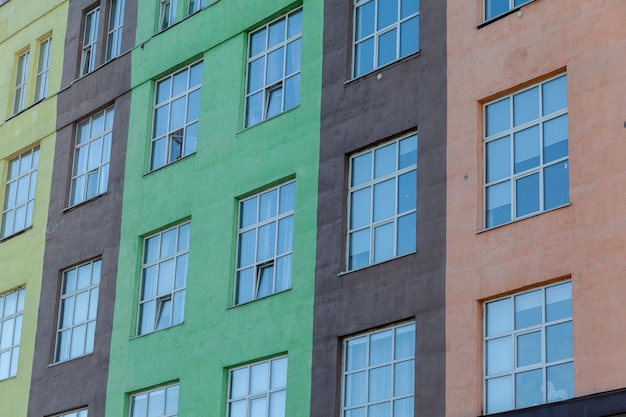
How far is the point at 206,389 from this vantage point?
31938mm

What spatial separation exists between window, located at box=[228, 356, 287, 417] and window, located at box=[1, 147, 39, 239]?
1053 centimetres

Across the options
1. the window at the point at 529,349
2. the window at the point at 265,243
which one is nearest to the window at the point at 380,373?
the window at the point at 529,349

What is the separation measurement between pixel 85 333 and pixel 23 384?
2.36 metres

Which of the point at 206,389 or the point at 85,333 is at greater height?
the point at 85,333

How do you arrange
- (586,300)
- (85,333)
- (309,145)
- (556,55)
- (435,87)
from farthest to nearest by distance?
(85,333), (309,145), (435,87), (556,55), (586,300)

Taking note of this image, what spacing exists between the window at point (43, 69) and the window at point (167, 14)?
16.7 ft

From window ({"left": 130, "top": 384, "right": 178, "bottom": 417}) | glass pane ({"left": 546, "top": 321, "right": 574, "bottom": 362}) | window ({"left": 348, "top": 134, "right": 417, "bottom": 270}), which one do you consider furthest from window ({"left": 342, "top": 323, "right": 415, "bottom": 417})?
window ({"left": 130, "top": 384, "right": 178, "bottom": 417})

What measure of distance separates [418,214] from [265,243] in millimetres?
4707

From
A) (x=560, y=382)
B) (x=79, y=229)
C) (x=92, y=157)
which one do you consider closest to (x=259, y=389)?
(x=560, y=382)

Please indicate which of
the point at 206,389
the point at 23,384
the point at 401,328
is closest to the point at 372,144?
the point at 401,328

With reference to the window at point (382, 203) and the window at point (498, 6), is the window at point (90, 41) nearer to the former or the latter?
the window at point (382, 203)

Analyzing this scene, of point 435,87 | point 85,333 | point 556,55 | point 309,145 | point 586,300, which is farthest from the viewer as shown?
point 85,333

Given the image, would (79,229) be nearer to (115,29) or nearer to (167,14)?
(115,29)

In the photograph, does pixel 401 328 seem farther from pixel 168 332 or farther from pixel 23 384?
pixel 23 384
